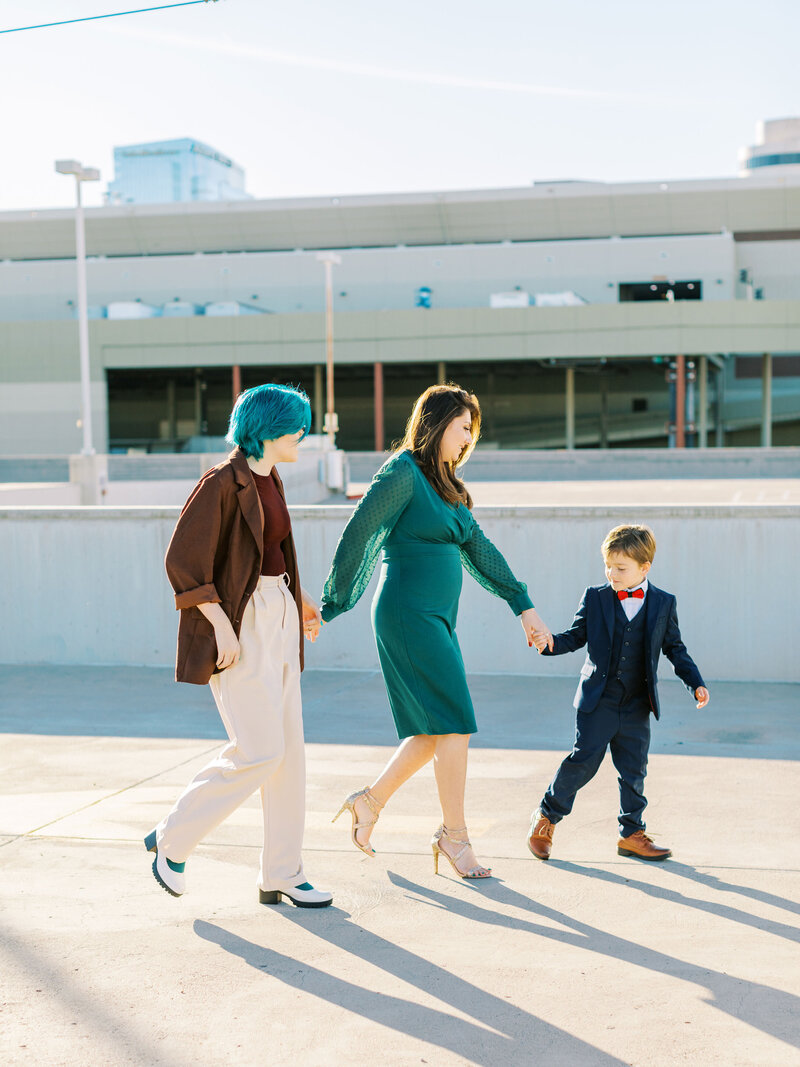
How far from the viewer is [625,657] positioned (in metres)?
4.79

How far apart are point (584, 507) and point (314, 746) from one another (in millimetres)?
3045

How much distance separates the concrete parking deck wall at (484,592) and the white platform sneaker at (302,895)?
470 centimetres

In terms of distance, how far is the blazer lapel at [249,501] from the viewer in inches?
159

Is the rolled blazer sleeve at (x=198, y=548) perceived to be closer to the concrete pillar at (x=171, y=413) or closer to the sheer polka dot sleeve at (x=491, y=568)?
the sheer polka dot sleeve at (x=491, y=568)

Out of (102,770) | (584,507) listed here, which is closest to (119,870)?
(102,770)

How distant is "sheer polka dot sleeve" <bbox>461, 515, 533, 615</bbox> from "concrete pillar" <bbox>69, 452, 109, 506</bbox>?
17796 millimetres

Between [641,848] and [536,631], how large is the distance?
1.00m

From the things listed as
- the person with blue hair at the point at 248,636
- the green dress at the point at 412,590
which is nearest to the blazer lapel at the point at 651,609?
the green dress at the point at 412,590

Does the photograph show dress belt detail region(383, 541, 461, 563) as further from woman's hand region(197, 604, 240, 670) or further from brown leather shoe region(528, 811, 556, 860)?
brown leather shoe region(528, 811, 556, 860)

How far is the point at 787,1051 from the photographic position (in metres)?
3.04

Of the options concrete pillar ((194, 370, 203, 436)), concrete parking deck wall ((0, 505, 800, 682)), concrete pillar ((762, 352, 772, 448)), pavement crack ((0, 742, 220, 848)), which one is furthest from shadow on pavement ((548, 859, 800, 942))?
concrete pillar ((194, 370, 203, 436))

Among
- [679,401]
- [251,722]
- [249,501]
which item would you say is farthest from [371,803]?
[679,401]

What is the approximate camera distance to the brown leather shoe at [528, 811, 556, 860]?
4.75 m

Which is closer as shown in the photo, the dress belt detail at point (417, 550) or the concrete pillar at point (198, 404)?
the dress belt detail at point (417, 550)
